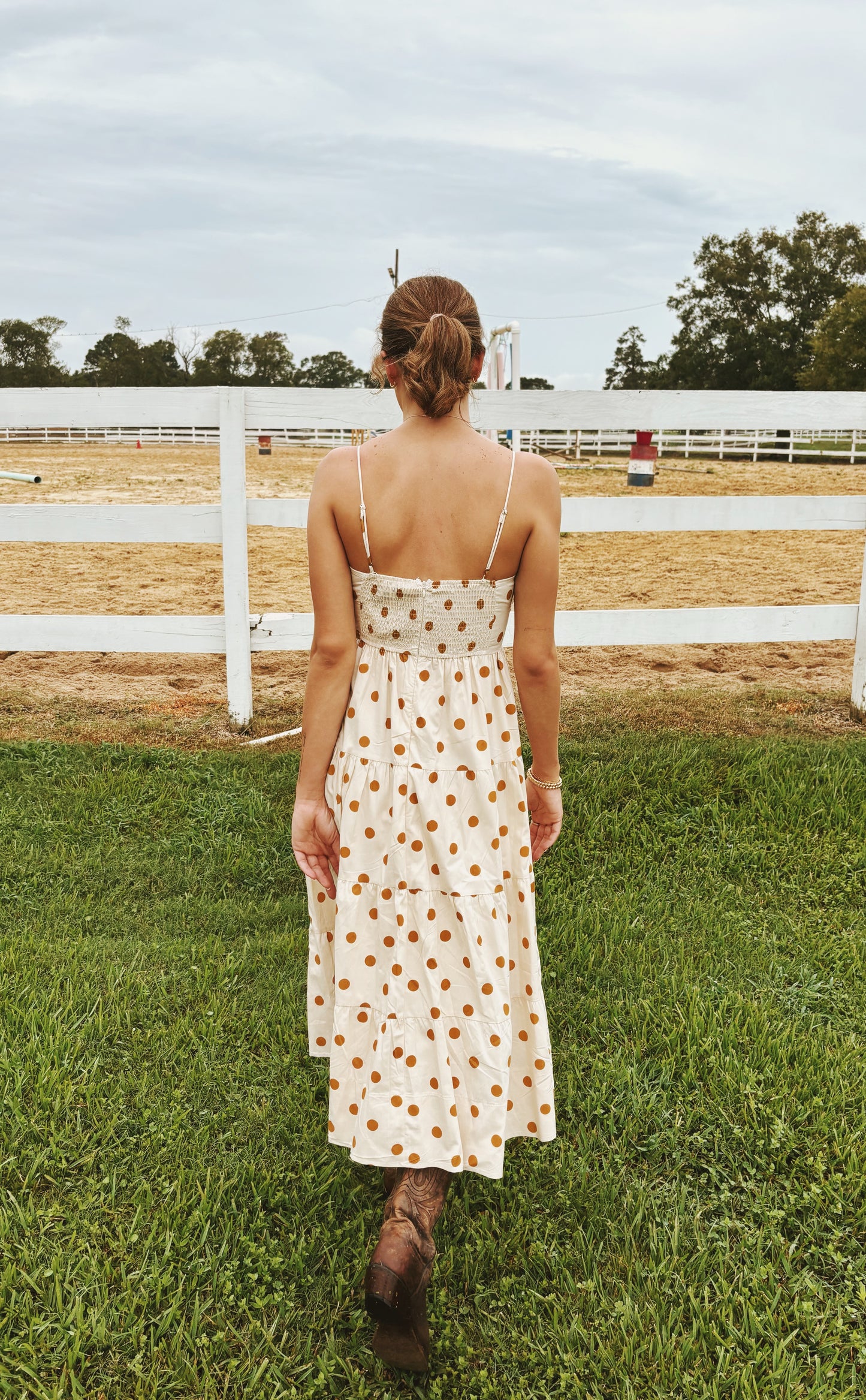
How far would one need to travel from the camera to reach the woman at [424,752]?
1.82m

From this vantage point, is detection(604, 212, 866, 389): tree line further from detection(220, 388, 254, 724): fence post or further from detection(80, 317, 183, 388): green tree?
detection(220, 388, 254, 724): fence post

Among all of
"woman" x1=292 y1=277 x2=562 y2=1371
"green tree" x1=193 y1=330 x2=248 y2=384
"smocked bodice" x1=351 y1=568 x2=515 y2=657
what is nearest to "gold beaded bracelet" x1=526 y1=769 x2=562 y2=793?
"woman" x1=292 y1=277 x2=562 y2=1371

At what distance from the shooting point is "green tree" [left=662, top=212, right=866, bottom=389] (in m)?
50.5

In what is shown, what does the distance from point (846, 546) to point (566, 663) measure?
242 inches

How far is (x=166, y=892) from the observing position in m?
3.59

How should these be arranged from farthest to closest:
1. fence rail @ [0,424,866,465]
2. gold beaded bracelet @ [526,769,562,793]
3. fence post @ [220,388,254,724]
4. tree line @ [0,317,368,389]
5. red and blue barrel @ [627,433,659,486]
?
tree line @ [0,317,368,389] < fence rail @ [0,424,866,465] < red and blue barrel @ [627,433,659,486] < fence post @ [220,388,254,724] < gold beaded bracelet @ [526,769,562,793]

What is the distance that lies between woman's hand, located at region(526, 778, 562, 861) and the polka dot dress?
0.69 feet

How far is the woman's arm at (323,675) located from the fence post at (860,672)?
3703 millimetres

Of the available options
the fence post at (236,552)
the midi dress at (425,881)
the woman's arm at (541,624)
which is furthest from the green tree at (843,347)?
the midi dress at (425,881)

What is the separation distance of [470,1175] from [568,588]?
674 centimetres


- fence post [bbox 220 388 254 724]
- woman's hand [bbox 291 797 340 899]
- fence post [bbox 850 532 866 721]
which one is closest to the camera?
woman's hand [bbox 291 797 340 899]

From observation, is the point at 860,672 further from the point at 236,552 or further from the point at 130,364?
the point at 130,364

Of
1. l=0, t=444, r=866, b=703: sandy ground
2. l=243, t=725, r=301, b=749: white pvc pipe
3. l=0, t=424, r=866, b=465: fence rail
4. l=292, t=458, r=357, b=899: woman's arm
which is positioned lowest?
l=243, t=725, r=301, b=749: white pvc pipe

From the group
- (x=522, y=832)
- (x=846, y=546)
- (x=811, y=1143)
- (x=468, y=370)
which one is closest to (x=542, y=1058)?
(x=522, y=832)
